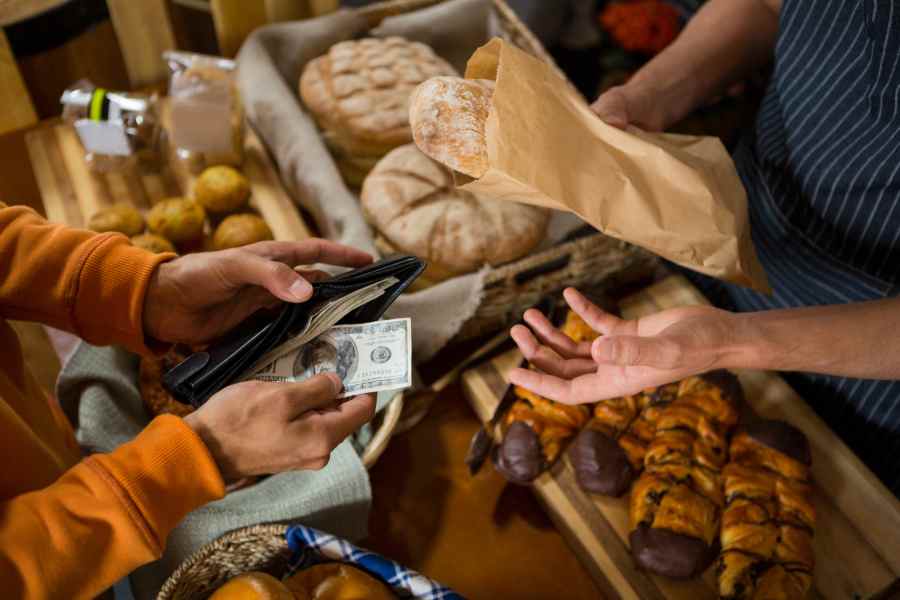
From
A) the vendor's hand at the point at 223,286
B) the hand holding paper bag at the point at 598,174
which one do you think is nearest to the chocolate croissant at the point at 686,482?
the hand holding paper bag at the point at 598,174

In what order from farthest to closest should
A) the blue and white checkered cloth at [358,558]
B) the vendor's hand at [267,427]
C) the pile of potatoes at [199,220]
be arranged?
1. the pile of potatoes at [199,220]
2. the blue and white checkered cloth at [358,558]
3. the vendor's hand at [267,427]

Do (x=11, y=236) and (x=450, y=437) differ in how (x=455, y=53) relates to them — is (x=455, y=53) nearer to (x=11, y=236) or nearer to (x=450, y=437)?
(x=450, y=437)

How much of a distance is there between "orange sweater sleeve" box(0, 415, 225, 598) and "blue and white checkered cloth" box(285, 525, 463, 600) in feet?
0.58

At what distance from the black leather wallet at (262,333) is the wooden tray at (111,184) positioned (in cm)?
44

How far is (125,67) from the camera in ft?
5.27

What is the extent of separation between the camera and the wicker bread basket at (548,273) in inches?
47.6

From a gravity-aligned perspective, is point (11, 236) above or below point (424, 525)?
above

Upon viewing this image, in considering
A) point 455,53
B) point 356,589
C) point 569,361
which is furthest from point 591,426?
point 455,53

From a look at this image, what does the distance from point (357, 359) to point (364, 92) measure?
708 millimetres

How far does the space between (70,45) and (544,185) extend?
47.2 inches

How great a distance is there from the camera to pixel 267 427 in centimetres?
80

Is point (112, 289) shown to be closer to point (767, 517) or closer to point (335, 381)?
point (335, 381)

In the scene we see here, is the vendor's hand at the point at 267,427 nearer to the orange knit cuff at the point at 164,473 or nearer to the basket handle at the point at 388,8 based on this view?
the orange knit cuff at the point at 164,473

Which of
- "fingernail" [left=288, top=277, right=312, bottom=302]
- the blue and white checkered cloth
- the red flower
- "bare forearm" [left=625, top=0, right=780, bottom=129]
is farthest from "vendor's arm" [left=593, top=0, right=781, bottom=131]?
the red flower
